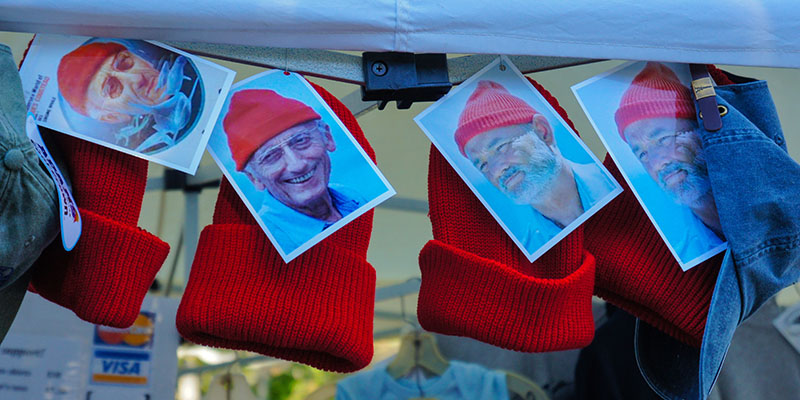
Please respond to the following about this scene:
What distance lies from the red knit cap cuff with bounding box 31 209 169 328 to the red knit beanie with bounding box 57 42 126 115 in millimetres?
97

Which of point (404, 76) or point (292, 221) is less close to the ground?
point (404, 76)

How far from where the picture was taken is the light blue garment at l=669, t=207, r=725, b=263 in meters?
0.76

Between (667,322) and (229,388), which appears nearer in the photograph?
(667,322)

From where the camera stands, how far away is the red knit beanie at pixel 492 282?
740mm

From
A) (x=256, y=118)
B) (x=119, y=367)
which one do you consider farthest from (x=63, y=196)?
(x=119, y=367)

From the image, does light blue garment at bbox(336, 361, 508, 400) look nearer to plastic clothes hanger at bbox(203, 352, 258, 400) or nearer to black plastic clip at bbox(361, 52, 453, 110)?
plastic clothes hanger at bbox(203, 352, 258, 400)

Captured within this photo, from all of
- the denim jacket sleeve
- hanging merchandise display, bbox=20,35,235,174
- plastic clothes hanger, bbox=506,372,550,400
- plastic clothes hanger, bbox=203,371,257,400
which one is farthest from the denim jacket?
plastic clothes hanger, bbox=203,371,257,400

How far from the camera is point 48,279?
717 millimetres

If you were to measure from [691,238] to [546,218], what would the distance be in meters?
0.14

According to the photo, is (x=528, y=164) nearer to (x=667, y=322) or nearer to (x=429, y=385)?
(x=667, y=322)

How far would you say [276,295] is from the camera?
0.70m

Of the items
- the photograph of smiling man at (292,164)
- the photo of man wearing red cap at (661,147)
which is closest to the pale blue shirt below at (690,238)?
the photo of man wearing red cap at (661,147)

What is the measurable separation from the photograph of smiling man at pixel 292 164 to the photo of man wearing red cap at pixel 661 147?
24 cm

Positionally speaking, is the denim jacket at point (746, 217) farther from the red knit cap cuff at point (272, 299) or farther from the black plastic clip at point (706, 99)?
the red knit cap cuff at point (272, 299)
